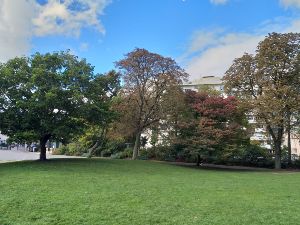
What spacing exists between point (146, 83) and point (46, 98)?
37.7ft

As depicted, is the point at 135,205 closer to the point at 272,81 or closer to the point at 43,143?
the point at 43,143

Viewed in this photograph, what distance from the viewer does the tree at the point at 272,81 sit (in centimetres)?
2997

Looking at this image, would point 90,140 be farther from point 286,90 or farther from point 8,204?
point 8,204

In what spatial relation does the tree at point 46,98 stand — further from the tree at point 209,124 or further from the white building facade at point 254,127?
the white building facade at point 254,127

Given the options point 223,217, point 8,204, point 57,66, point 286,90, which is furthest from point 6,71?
point 286,90

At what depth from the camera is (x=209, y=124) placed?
93.7 feet

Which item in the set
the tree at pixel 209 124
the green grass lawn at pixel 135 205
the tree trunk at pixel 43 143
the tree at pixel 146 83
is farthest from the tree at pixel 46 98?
the green grass lawn at pixel 135 205

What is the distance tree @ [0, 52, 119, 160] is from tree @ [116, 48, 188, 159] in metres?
7.04

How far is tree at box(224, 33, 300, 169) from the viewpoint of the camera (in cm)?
2997

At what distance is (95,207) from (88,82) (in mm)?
15556

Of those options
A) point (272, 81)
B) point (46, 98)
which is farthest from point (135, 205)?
point (272, 81)

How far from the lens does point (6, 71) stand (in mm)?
21781

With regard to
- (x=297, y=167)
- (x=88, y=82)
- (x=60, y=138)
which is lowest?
(x=297, y=167)

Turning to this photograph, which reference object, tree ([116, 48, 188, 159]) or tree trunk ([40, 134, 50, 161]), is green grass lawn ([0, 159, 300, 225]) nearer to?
tree trunk ([40, 134, 50, 161])
